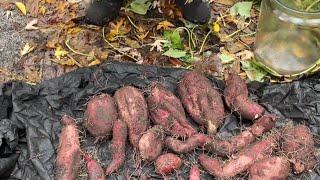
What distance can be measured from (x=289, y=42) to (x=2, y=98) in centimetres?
151

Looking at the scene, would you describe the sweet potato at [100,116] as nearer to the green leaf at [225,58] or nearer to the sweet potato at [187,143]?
the sweet potato at [187,143]

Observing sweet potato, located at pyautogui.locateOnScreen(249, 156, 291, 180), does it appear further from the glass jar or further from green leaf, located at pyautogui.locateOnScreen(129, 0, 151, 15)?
green leaf, located at pyautogui.locateOnScreen(129, 0, 151, 15)

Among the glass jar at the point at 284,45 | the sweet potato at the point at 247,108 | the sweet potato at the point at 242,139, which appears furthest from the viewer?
the glass jar at the point at 284,45

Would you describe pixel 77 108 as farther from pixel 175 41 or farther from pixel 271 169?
pixel 271 169

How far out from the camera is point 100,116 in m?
2.45

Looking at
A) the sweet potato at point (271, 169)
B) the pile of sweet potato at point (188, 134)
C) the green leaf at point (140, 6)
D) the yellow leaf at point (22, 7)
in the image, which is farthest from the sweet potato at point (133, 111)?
the yellow leaf at point (22, 7)

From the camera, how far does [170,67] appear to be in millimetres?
2775

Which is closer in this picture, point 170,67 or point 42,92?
point 42,92

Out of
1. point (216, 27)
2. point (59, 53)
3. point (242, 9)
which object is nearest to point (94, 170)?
point (59, 53)

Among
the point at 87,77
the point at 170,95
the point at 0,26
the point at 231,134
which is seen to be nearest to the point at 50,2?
the point at 0,26

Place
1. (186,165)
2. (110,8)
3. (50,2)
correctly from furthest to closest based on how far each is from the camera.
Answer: (50,2)
(110,8)
(186,165)

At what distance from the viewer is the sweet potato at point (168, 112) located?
2457 mm

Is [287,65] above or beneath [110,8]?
beneath

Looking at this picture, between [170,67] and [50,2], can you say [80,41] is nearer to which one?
[50,2]
